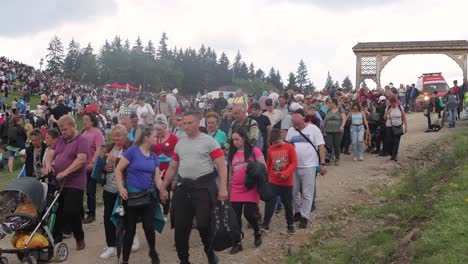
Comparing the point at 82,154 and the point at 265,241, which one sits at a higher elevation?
the point at 82,154

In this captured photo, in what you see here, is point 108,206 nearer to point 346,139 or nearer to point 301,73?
point 346,139

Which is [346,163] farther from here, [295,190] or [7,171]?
[7,171]

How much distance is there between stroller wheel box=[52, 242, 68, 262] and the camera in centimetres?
630

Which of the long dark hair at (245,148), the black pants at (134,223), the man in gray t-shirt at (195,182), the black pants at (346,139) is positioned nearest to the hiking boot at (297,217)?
the long dark hair at (245,148)

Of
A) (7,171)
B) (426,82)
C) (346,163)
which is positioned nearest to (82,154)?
(346,163)

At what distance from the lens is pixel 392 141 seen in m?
12.9

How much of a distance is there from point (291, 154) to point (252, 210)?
112 centimetres

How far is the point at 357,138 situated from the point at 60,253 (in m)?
9.02

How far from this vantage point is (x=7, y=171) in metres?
16.4

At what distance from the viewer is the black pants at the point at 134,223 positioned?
19.3 feet

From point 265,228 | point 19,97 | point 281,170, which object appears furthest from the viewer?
point 19,97

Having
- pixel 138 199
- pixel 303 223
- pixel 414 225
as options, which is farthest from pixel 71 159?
pixel 414 225

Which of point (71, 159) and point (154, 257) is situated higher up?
point (71, 159)

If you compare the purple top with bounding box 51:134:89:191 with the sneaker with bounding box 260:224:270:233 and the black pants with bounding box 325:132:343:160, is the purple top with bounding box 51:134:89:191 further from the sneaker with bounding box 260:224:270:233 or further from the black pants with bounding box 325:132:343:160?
the black pants with bounding box 325:132:343:160
